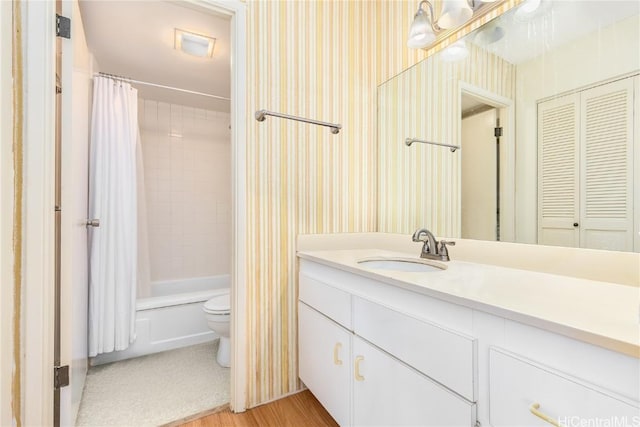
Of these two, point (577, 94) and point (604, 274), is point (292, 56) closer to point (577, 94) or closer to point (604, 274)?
point (577, 94)

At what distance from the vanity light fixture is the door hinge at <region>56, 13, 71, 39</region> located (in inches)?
60.1

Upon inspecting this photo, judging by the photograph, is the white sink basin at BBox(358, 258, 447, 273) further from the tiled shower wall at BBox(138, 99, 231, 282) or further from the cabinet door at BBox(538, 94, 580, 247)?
the tiled shower wall at BBox(138, 99, 231, 282)

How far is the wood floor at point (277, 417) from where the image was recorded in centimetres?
137

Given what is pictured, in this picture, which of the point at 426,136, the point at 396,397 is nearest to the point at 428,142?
the point at 426,136

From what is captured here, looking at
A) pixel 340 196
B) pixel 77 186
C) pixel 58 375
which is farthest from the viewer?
pixel 340 196

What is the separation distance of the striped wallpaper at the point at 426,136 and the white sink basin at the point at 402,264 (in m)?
0.25

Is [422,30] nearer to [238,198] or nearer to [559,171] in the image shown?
[559,171]

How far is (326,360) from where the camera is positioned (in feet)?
4.27

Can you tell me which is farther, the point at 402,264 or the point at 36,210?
the point at 402,264

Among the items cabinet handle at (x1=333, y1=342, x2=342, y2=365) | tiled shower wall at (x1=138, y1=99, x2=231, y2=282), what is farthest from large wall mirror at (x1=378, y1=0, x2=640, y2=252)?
tiled shower wall at (x1=138, y1=99, x2=231, y2=282)

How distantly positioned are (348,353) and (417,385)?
1.16 feet

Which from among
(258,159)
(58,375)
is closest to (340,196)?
(258,159)

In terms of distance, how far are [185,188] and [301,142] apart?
6.28ft

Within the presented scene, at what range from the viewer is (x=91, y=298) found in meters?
1.81
